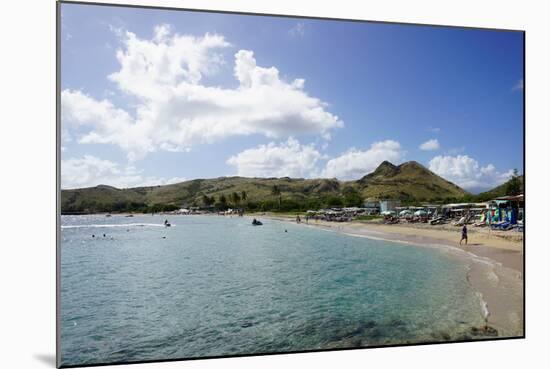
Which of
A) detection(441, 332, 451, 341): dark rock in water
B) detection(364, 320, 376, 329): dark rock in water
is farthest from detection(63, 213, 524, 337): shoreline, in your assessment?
detection(364, 320, 376, 329): dark rock in water

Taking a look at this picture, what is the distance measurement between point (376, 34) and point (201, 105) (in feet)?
7.39

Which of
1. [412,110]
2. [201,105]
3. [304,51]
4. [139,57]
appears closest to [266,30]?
[304,51]

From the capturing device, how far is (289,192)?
590 cm

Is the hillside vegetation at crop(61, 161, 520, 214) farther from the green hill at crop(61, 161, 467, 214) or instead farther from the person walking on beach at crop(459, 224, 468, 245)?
the person walking on beach at crop(459, 224, 468, 245)

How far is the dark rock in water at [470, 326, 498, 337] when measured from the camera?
5023 mm

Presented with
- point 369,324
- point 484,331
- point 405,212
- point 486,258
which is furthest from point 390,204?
point 484,331

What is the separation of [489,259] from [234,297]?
324 cm

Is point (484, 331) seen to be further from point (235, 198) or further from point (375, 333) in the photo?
point (235, 198)

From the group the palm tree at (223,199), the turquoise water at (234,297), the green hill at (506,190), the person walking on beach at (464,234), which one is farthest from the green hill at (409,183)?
the palm tree at (223,199)

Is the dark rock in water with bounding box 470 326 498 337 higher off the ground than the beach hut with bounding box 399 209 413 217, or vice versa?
the beach hut with bounding box 399 209 413 217

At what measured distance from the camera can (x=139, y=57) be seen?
4.67 meters

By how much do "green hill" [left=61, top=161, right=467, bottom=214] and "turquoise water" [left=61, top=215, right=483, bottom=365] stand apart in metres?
0.31

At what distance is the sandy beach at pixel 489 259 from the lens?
514 centimetres

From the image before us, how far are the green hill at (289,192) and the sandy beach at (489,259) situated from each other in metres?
0.46
